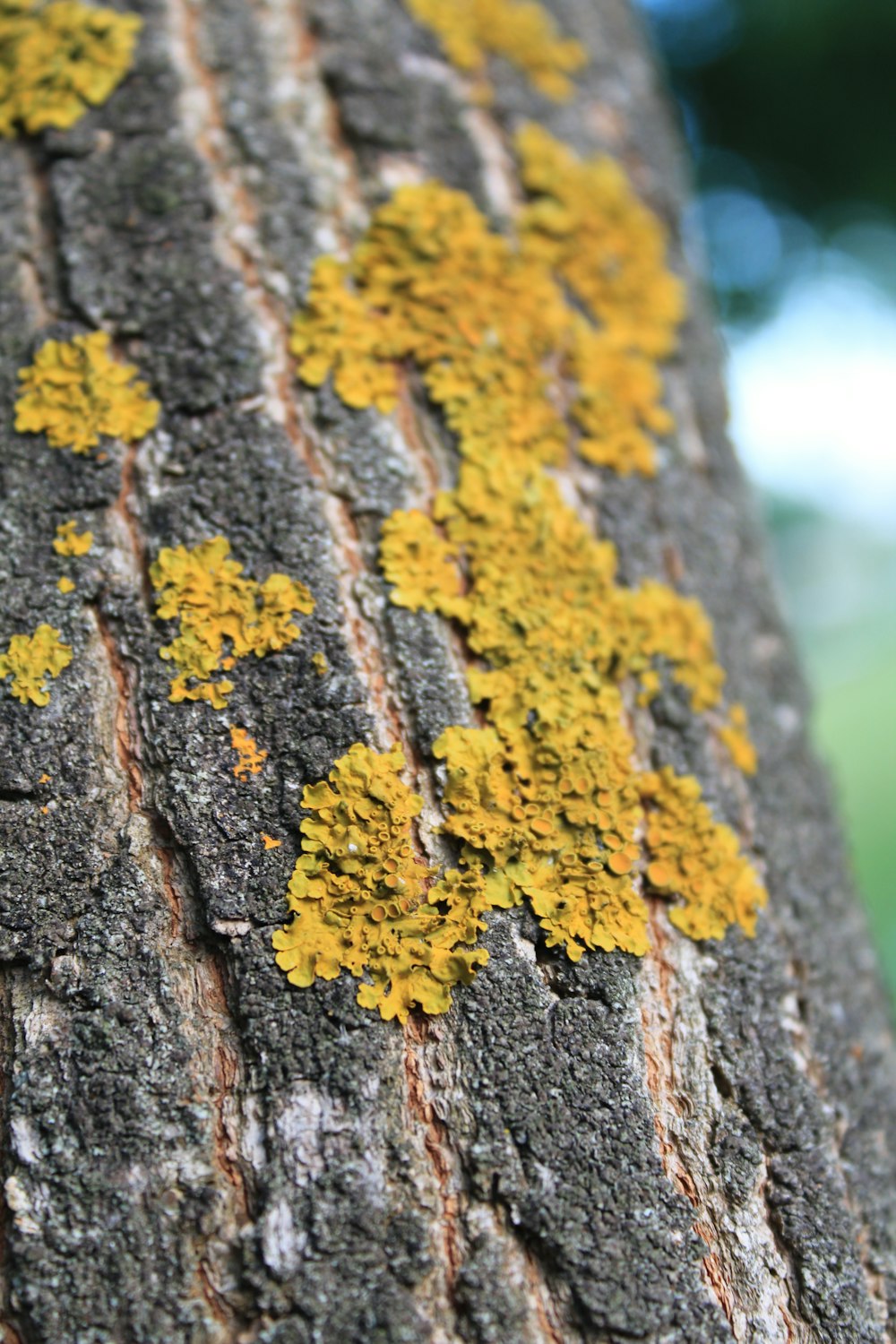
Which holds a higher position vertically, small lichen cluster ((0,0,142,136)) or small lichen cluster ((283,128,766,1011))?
small lichen cluster ((0,0,142,136))

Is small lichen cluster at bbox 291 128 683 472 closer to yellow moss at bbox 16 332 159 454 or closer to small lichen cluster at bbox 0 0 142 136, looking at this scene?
yellow moss at bbox 16 332 159 454

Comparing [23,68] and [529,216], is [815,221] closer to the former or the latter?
[529,216]

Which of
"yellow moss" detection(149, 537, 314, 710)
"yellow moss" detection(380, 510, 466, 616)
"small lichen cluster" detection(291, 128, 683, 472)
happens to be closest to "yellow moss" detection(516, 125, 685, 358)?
"small lichen cluster" detection(291, 128, 683, 472)

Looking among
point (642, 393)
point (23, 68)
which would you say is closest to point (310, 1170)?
point (642, 393)

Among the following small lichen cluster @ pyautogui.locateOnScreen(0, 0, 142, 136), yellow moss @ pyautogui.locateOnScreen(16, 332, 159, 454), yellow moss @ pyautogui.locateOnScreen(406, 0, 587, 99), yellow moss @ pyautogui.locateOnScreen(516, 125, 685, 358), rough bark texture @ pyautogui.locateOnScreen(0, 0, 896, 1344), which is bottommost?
rough bark texture @ pyautogui.locateOnScreen(0, 0, 896, 1344)

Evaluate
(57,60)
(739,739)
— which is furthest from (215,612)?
(57,60)

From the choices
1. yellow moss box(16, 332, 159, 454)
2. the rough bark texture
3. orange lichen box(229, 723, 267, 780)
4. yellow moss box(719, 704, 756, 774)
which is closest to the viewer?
the rough bark texture
